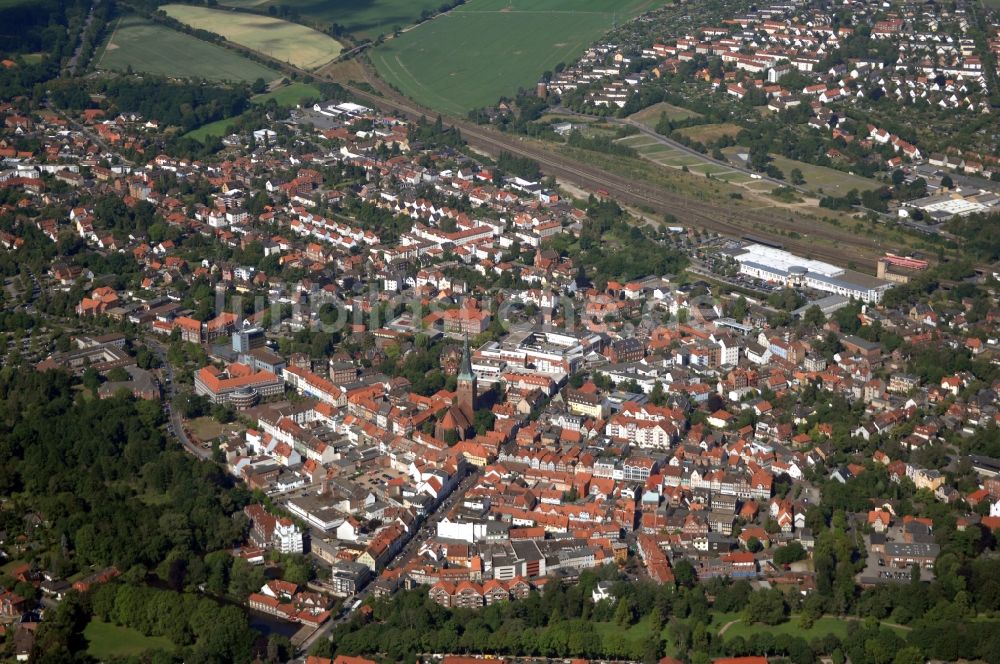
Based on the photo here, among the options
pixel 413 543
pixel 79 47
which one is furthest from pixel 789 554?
pixel 79 47

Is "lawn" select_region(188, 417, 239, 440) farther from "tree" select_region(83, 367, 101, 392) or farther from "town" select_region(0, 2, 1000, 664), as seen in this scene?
"tree" select_region(83, 367, 101, 392)

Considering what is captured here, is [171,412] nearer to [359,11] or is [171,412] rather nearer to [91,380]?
[91,380]

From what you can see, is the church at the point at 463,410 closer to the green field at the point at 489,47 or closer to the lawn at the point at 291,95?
the green field at the point at 489,47

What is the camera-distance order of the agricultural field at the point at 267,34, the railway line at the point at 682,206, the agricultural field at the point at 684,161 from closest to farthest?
the railway line at the point at 682,206
the agricultural field at the point at 684,161
the agricultural field at the point at 267,34

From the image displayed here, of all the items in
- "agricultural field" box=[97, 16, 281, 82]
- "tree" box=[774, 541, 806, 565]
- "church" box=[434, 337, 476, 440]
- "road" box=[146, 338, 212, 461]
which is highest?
"agricultural field" box=[97, 16, 281, 82]

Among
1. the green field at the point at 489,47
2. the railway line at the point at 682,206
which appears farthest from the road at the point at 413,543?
the green field at the point at 489,47

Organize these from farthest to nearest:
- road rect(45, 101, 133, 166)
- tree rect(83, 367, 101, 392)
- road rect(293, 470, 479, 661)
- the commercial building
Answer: road rect(45, 101, 133, 166) → tree rect(83, 367, 101, 392) → the commercial building → road rect(293, 470, 479, 661)

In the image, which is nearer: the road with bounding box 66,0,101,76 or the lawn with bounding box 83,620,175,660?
the lawn with bounding box 83,620,175,660

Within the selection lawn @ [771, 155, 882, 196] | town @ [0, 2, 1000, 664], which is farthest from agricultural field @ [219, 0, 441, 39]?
lawn @ [771, 155, 882, 196]
